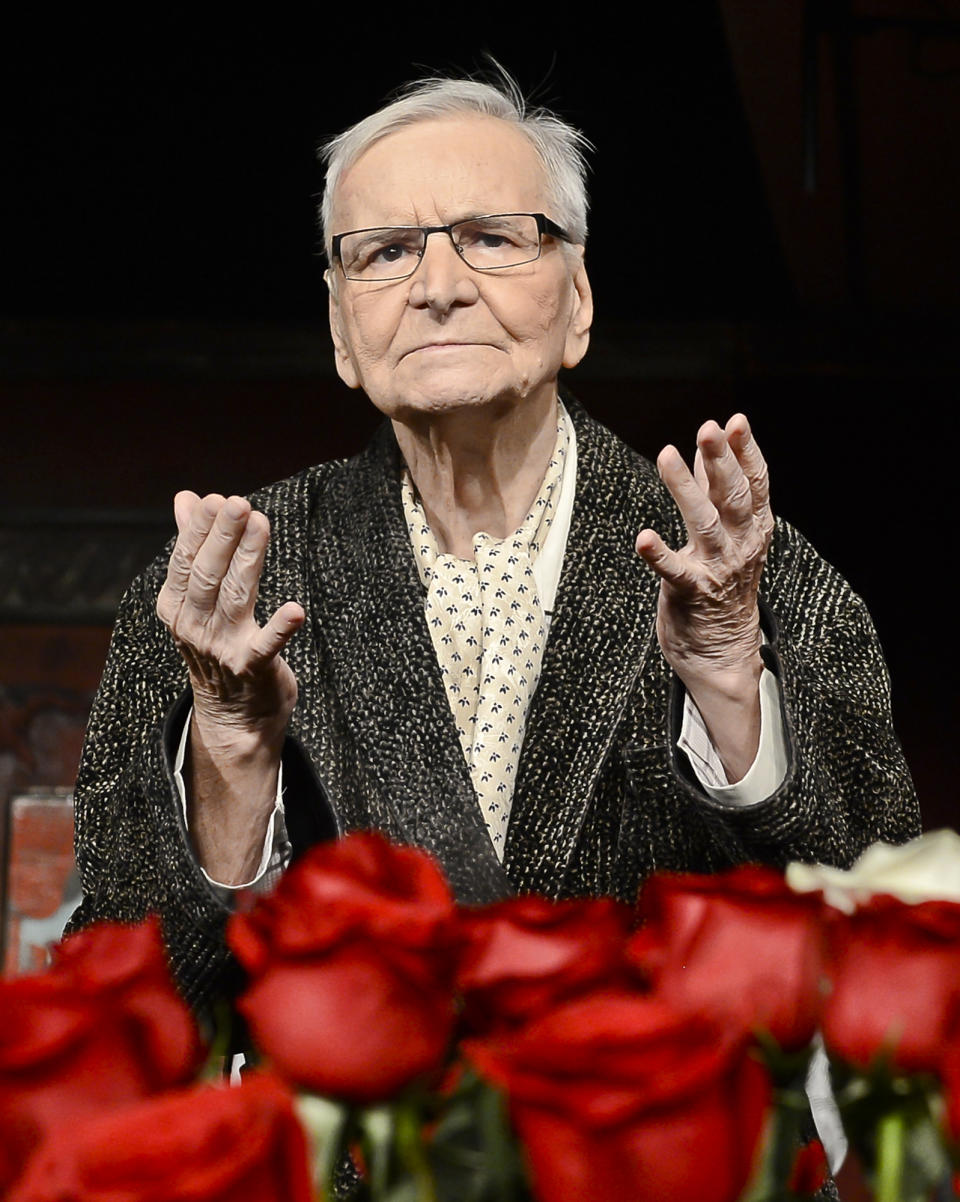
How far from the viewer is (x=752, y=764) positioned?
3.54 ft

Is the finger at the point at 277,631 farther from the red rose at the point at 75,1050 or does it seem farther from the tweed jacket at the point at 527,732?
the red rose at the point at 75,1050

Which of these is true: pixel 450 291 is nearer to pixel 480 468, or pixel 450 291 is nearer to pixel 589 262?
pixel 480 468

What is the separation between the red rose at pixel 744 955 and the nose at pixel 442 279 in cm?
84

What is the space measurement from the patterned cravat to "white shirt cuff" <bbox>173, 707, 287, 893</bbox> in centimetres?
19

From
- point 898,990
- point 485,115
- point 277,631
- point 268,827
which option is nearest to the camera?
point 898,990

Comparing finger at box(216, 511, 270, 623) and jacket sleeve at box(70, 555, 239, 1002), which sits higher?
finger at box(216, 511, 270, 623)

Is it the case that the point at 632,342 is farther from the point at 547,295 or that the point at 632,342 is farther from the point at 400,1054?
the point at 400,1054

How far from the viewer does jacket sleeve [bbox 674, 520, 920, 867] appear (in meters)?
1.04

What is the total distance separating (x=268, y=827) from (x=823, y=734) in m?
0.39

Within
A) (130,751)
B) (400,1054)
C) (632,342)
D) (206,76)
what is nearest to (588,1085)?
(400,1054)

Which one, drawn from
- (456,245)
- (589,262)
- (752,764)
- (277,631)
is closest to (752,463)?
(752,764)

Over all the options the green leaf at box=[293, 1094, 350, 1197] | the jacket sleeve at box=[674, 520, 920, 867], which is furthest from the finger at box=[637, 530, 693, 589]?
the green leaf at box=[293, 1094, 350, 1197]

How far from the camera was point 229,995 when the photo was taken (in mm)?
1114

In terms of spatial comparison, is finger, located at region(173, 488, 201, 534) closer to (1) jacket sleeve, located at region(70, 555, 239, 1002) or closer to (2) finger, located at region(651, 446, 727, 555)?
(1) jacket sleeve, located at region(70, 555, 239, 1002)
